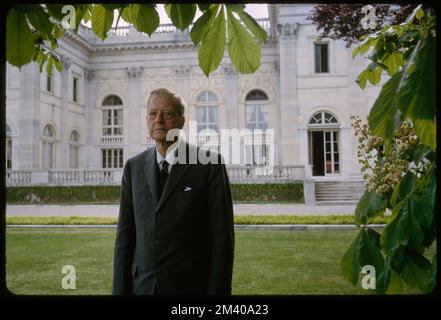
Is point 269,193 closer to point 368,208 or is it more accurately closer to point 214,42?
point 368,208

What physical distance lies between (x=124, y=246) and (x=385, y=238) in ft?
4.18

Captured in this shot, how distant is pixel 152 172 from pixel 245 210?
6719 mm

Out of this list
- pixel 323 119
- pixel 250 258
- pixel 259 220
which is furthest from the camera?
pixel 323 119

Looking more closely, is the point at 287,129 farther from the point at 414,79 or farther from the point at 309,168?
the point at 414,79

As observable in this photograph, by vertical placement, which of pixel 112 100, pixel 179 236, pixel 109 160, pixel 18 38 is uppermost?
pixel 112 100

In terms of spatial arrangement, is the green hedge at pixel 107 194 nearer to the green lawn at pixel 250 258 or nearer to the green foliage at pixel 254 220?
the green foliage at pixel 254 220

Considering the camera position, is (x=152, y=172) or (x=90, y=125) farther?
(x=90, y=125)

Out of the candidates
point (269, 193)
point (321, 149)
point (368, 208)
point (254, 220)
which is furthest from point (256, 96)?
point (368, 208)

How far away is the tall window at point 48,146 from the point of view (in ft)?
40.6

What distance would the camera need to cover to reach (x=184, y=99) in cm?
915

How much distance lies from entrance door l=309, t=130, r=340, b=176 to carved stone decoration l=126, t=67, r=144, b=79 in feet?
21.6

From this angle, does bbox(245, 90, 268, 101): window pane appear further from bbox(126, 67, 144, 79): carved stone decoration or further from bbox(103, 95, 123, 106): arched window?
bbox(103, 95, 123, 106): arched window
